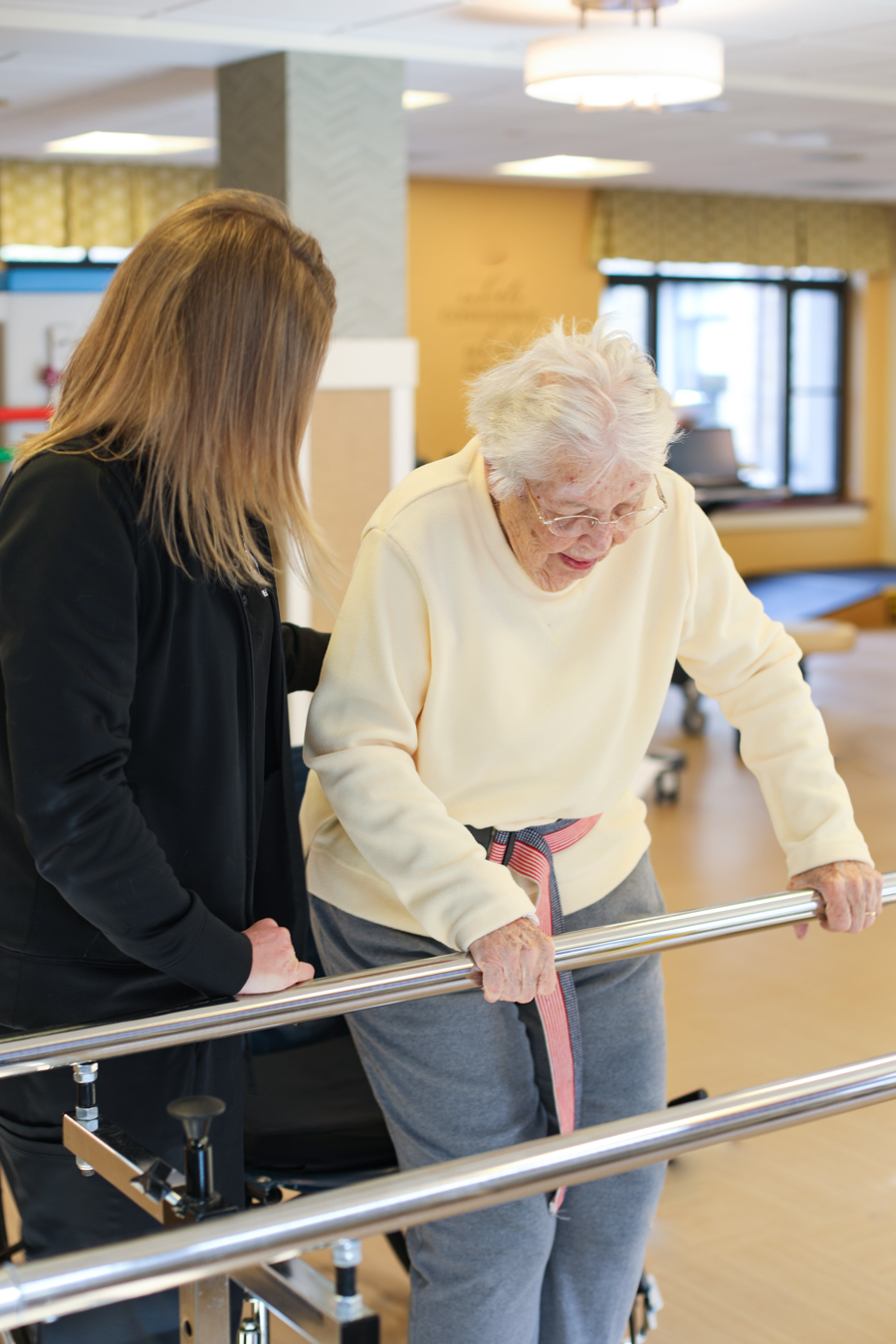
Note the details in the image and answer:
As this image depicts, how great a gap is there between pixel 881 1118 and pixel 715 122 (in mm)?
5148

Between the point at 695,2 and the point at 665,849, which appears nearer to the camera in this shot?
the point at 695,2

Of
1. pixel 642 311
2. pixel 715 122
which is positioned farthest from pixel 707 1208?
pixel 642 311

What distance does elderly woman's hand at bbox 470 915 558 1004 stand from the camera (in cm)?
140

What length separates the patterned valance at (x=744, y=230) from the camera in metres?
10.1

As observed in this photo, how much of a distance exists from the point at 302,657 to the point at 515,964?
52 cm

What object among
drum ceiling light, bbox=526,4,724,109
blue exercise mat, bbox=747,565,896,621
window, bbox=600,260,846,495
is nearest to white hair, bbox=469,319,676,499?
drum ceiling light, bbox=526,4,724,109

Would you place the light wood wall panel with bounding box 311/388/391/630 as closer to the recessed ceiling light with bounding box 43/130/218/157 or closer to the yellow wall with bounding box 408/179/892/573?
the recessed ceiling light with bounding box 43/130/218/157

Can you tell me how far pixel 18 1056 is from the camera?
1227 mm

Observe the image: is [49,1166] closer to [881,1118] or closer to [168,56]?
[881,1118]

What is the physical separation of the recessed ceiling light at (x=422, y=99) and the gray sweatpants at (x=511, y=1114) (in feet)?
15.7

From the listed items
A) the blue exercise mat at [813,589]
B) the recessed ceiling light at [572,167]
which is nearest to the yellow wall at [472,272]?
the recessed ceiling light at [572,167]

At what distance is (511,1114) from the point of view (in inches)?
62.8

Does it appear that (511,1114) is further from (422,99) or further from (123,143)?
(123,143)

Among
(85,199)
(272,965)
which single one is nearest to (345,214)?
(272,965)
